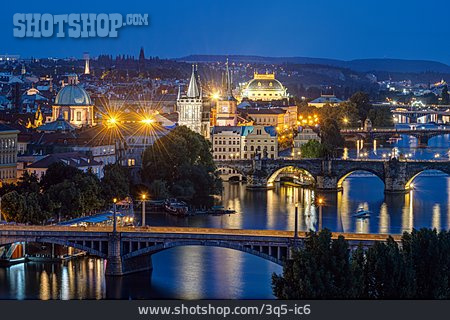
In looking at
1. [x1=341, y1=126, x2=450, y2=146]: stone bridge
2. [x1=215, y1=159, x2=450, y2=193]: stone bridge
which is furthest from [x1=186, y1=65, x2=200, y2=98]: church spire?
[x1=341, y1=126, x2=450, y2=146]: stone bridge

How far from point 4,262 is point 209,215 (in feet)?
21.0

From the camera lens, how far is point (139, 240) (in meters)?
17.5

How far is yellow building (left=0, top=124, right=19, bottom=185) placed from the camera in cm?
2555

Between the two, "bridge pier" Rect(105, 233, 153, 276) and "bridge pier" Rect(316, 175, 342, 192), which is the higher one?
"bridge pier" Rect(316, 175, 342, 192)

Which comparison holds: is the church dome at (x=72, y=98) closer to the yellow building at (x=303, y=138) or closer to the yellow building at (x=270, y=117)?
the yellow building at (x=303, y=138)

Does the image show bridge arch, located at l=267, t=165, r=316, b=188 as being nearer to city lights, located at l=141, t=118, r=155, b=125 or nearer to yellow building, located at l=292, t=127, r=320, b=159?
yellow building, located at l=292, t=127, r=320, b=159

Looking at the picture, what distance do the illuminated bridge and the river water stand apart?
0.85 ft

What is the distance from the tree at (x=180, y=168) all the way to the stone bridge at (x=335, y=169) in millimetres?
1785

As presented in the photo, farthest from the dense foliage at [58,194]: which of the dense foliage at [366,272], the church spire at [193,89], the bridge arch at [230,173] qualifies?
the church spire at [193,89]

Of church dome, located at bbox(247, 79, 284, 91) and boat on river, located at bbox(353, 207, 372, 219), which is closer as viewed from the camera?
boat on river, located at bbox(353, 207, 372, 219)

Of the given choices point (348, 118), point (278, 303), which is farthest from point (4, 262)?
point (348, 118)

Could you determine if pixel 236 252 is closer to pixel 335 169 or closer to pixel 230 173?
pixel 335 169

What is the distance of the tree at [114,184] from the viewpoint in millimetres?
23281

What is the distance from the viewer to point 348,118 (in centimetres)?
4747
